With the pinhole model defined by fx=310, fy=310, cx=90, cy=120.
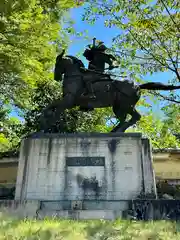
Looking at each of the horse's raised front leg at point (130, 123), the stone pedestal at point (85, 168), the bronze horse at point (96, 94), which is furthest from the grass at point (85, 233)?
the bronze horse at point (96, 94)

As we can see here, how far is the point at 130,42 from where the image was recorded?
1158 centimetres

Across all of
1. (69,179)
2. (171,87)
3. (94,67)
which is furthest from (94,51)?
(69,179)

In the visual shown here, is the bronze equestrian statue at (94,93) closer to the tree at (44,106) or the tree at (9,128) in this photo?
the tree at (44,106)

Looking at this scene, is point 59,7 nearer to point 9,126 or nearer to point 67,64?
point 67,64

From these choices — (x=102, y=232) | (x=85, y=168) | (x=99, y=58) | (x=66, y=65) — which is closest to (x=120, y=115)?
(x=99, y=58)

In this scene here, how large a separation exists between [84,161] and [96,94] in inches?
86.6

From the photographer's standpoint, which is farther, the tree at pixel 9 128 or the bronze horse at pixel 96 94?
the tree at pixel 9 128

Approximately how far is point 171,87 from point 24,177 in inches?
207

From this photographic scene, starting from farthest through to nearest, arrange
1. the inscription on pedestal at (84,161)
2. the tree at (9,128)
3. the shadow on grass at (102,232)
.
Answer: the tree at (9,128), the inscription on pedestal at (84,161), the shadow on grass at (102,232)

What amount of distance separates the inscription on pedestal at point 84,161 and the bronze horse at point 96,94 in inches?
51.9

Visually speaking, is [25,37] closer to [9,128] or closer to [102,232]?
[102,232]

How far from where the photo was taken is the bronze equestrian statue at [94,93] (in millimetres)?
9492

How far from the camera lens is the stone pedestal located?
8289 mm

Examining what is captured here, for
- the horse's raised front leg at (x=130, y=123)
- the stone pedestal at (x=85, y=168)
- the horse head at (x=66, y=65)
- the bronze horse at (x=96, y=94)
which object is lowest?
the stone pedestal at (x=85, y=168)
